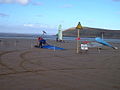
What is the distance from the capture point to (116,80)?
24.9 ft

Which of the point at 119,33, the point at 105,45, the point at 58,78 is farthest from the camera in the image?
the point at 119,33

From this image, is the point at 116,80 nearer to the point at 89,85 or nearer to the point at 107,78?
the point at 107,78

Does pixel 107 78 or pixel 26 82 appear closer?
pixel 26 82

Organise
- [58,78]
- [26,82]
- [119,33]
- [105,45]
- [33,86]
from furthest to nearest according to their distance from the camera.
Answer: [119,33] → [105,45] → [58,78] → [26,82] → [33,86]

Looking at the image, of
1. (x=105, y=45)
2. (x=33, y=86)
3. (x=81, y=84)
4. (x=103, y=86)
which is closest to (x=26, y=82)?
(x=33, y=86)

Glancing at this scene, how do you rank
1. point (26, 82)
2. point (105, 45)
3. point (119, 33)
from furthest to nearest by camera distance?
point (119, 33) → point (105, 45) → point (26, 82)

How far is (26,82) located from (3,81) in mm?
785

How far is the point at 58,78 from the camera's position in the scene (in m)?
7.52

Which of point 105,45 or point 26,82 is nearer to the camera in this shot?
point 26,82

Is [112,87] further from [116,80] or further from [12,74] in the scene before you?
[12,74]

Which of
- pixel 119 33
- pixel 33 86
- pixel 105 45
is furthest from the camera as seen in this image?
pixel 119 33

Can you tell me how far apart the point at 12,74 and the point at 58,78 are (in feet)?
6.05

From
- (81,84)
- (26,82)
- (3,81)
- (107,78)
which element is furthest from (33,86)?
(107,78)

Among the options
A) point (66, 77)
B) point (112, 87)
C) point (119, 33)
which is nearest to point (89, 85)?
point (112, 87)
